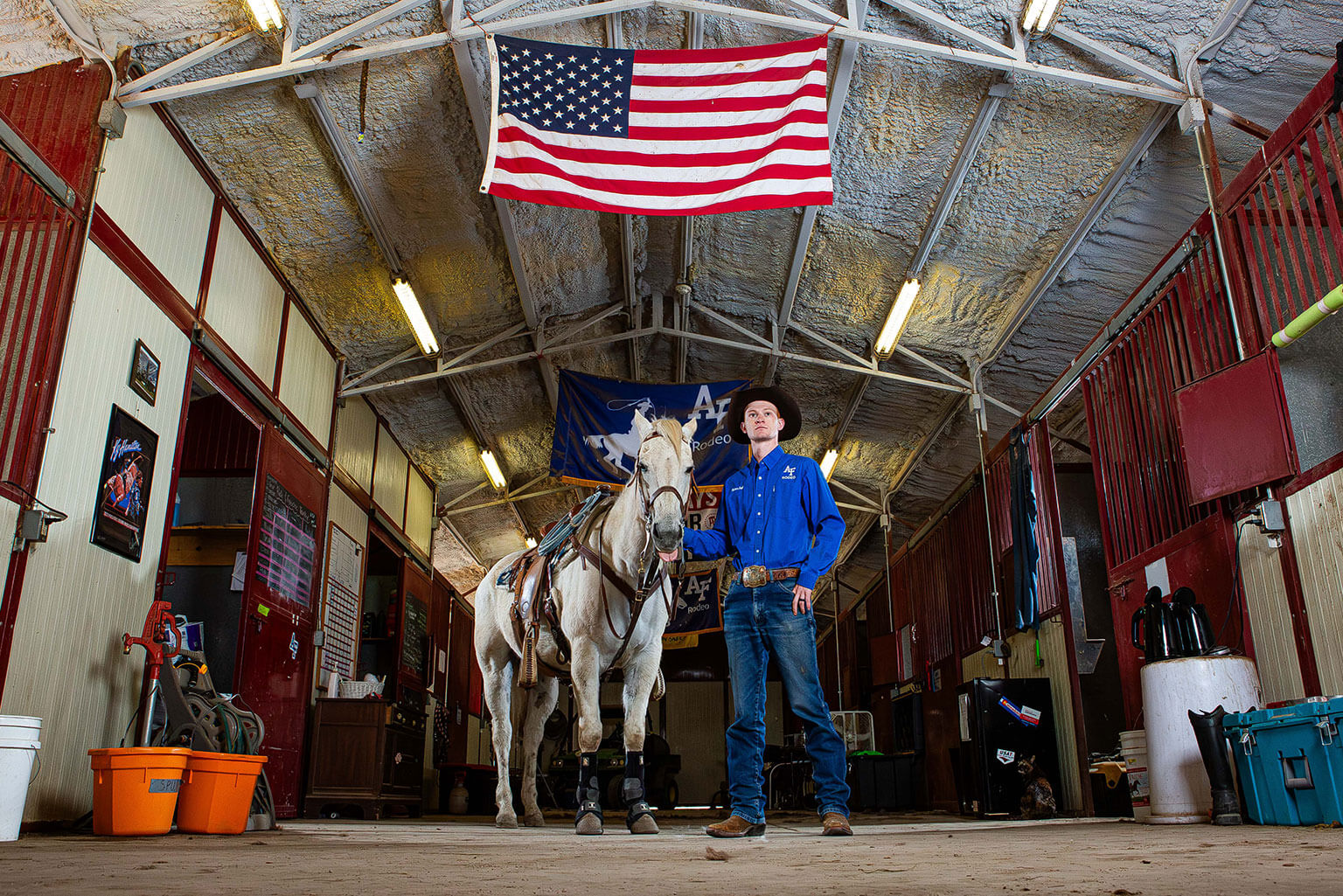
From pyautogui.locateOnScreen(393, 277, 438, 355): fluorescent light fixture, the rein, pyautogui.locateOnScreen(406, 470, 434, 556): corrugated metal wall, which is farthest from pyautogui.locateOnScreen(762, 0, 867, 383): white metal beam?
pyautogui.locateOnScreen(406, 470, 434, 556): corrugated metal wall

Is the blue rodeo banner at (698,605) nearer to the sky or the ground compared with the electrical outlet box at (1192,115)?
nearer to the ground

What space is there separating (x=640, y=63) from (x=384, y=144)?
240 centimetres

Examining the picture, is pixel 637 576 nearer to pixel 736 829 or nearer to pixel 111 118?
pixel 736 829

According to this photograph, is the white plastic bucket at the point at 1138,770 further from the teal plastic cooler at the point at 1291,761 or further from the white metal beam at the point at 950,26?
the white metal beam at the point at 950,26

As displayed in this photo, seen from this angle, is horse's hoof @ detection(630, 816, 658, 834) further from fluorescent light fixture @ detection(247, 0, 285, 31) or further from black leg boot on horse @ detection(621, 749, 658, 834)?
fluorescent light fixture @ detection(247, 0, 285, 31)

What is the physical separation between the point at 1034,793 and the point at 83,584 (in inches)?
280

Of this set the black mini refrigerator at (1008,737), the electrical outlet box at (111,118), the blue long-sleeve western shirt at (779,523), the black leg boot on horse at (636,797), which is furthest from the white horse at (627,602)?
the black mini refrigerator at (1008,737)

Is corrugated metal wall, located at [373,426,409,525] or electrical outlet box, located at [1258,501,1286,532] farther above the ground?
corrugated metal wall, located at [373,426,409,525]

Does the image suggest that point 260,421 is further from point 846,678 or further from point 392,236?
point 846,678

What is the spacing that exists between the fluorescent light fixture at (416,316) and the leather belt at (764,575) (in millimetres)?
5911

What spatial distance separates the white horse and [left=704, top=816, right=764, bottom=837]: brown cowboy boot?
0.95 m

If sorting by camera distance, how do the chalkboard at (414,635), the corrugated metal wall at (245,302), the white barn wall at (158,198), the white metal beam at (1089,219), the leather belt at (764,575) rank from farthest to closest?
the chalkboard at (414,635) → the corrugated metal wall at (245,302) → the white metal beam at (1089,219) → the white barn wall at (158,198) → the leather belt at (764,575)

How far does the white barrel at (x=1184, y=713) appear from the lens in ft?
15.2

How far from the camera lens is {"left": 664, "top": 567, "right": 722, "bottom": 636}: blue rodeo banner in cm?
1335
